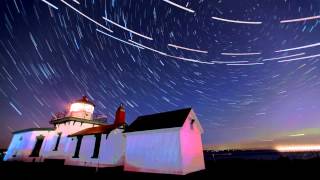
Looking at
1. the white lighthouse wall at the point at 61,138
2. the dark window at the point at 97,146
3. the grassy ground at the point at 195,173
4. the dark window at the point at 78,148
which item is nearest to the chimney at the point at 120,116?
the dark window at the point at 97,146

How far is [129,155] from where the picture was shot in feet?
49.9

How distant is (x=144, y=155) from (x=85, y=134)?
28.5 ft

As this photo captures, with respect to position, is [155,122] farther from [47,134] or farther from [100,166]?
[47,134]

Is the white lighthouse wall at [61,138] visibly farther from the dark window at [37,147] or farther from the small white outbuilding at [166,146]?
the small white outbuilding at [166,146]

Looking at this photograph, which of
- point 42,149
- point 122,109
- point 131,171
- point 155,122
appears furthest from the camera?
point 42,149

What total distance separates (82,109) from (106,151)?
1033 cm

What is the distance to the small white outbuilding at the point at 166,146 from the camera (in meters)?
13.1

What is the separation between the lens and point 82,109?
1003 inches

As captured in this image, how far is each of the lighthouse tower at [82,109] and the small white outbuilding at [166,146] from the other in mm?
11840

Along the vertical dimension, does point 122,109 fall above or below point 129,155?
above

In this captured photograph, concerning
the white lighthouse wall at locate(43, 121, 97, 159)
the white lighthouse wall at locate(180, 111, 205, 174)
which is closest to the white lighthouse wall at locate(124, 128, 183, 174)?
the white lighthouse wall at locate(180, 111, 205, 174)

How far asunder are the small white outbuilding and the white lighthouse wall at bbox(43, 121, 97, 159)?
36.9ft

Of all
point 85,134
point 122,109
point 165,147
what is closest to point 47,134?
point 85,134

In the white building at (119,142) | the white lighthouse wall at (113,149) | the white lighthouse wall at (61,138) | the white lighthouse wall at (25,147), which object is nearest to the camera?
the white building at (119,142)
